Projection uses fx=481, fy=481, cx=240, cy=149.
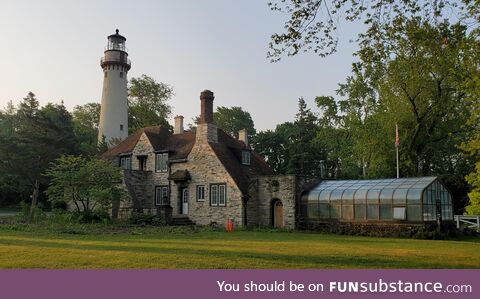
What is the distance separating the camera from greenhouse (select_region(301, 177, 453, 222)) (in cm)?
2423

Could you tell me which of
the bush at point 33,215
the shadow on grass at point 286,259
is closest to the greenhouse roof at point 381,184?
the shadow on grass at point 286,259

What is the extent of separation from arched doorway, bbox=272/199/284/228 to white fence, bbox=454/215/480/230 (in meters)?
10.1

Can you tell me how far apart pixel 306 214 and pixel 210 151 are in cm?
731

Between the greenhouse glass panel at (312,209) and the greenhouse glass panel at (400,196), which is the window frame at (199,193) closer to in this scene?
the greenhouse glass panel at (312,209)

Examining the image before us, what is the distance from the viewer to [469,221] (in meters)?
28.3

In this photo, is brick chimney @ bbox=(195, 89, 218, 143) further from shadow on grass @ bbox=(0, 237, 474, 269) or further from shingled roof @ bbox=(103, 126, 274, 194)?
shadow on grass @ bbox=(0, 237, 474, 269)

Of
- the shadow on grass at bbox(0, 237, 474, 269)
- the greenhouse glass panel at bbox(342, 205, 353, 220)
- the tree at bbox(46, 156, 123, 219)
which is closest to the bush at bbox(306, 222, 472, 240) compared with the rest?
the greenhouse glass panel at bbox(342, 205, 353, 220)

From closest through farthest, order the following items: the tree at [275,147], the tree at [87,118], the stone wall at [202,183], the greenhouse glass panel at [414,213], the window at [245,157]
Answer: the greenhouse glass panel at [414,213] → the stone wall at [202,183] → the window at [245,157] → the tree at [275,147] → the tree at [87,118]

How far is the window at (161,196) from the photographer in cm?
3316

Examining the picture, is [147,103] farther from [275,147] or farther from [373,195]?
[373,195]

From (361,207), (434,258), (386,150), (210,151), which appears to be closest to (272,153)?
(386,150)

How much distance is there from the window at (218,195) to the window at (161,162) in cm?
475

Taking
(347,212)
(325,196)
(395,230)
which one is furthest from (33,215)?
(395,230)

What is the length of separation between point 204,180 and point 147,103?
28.6 meters
